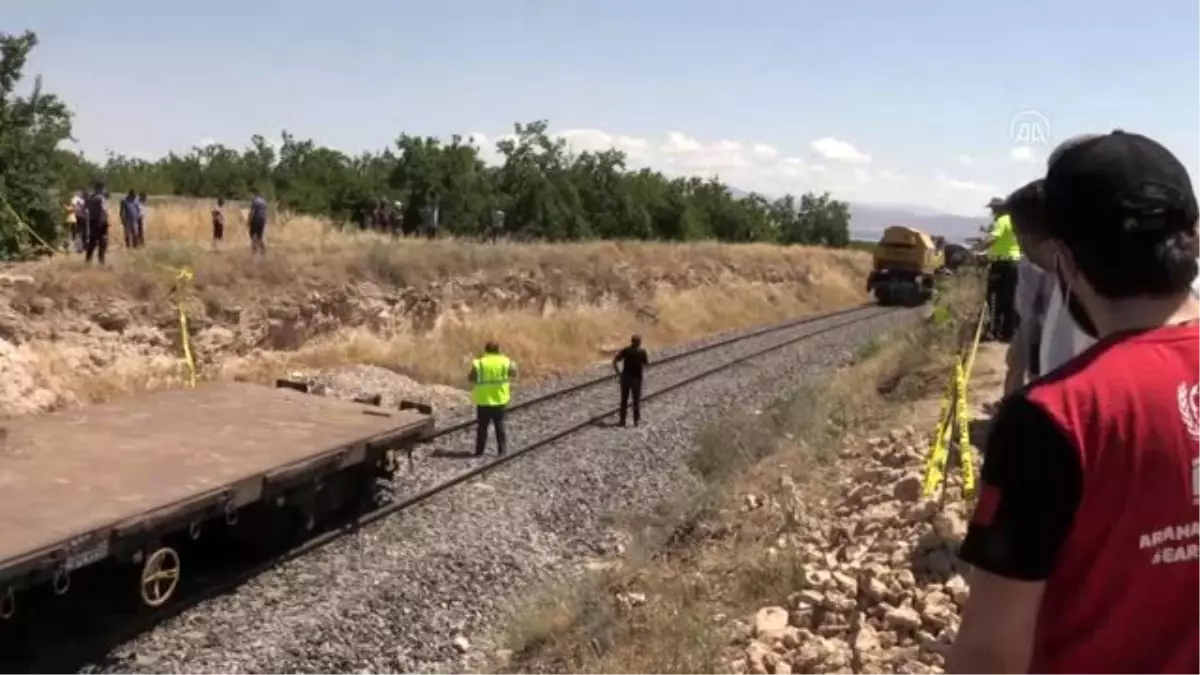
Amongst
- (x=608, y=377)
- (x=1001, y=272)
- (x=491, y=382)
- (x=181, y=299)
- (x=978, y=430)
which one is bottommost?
(x=608, y=377)

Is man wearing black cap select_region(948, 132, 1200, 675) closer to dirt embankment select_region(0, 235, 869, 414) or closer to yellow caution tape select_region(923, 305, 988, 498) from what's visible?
yellow caution tape select_region(923, 305, 988, 498)

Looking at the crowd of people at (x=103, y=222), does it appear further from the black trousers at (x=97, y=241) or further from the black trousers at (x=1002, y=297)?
the black trousers at (x=1002, y=297)

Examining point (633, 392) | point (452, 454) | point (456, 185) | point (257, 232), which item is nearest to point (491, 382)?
point (452, 454)

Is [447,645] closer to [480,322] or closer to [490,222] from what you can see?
[480,322]

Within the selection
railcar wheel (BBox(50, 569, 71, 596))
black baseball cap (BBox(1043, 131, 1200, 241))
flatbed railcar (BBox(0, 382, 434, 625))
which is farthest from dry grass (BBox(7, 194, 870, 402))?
black baseball cap (BBox(1043, 131, 1200, 241))

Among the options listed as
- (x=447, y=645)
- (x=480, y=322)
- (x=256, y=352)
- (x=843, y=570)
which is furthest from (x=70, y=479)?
(x=480, y=322)

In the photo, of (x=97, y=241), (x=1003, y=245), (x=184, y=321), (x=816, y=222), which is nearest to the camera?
(x=1003, y=245)

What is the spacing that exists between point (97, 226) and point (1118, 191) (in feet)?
73.8

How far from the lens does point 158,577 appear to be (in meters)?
9.65

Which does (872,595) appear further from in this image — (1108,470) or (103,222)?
(103,222)

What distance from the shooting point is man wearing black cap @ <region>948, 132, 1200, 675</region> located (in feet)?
6.84

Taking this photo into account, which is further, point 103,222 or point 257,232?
point 257,232

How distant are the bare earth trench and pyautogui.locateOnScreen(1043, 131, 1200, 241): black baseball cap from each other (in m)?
7.91

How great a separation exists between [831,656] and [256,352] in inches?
713
